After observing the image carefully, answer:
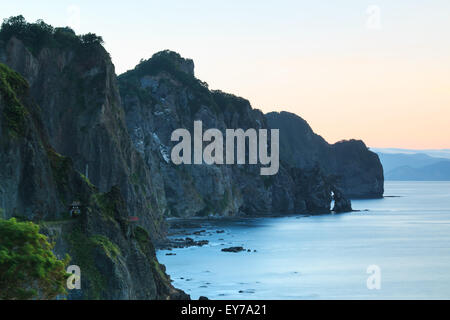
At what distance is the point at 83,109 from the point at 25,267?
109 m

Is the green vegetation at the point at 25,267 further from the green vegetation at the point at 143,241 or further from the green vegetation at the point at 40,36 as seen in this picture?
the green vegetation at the point at 40,36

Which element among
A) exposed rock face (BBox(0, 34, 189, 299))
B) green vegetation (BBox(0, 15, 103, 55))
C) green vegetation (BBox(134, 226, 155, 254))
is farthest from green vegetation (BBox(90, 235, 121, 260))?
green vegetation (BBox(0, 15, 103, 55))

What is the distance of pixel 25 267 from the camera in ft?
135

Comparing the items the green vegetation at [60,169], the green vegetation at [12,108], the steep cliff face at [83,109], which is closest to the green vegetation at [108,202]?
the green vegetation at [60,169]

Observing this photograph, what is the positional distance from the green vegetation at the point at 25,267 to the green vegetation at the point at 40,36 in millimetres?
107104

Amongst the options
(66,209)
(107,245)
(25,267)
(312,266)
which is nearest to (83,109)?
(312,266)

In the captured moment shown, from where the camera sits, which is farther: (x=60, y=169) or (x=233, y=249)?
(x=233, y=249)

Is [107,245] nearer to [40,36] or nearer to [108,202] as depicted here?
[108,202]

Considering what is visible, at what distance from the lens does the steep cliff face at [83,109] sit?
140 m

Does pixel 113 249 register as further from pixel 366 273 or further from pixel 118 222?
pixel 366 273

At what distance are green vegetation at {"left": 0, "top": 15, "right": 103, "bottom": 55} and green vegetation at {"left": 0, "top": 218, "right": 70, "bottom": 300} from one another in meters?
107

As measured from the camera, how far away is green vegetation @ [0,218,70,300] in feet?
132
